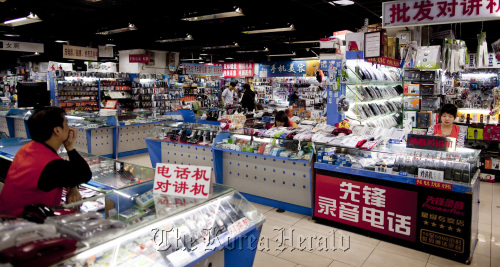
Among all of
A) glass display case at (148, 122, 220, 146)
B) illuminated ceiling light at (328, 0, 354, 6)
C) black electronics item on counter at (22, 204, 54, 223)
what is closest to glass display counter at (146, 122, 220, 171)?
glass display case at (148, 122, 220, 146)

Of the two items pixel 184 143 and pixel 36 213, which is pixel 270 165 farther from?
pixel 36 213

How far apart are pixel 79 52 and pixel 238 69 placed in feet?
34.2

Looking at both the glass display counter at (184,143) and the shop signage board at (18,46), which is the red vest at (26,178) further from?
the shop signage board at (18,46)

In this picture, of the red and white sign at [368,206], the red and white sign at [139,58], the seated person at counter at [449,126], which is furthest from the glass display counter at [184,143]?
the red and white sign at [139,58]

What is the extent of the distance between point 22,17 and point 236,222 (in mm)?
9372

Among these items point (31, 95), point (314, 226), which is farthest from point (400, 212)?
point (31, 95)

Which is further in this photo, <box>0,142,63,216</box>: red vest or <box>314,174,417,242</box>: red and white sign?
<box>314,174,417,242</box>: red and white sign

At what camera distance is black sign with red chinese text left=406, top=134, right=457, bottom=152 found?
3.53 metres

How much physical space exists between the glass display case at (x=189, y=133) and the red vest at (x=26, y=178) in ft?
11.8

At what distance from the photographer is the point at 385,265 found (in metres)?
3.36

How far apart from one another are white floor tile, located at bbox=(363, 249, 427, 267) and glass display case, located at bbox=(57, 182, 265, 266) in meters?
1.65

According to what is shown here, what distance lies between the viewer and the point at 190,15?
27.2ft

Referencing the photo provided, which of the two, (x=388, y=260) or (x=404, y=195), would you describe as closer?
(x=388, y=260)

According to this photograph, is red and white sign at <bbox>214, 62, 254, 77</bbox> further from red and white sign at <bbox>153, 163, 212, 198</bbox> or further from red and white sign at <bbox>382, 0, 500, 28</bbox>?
red and white sign at <bbox>153, 163, 212, 198</bbox>
